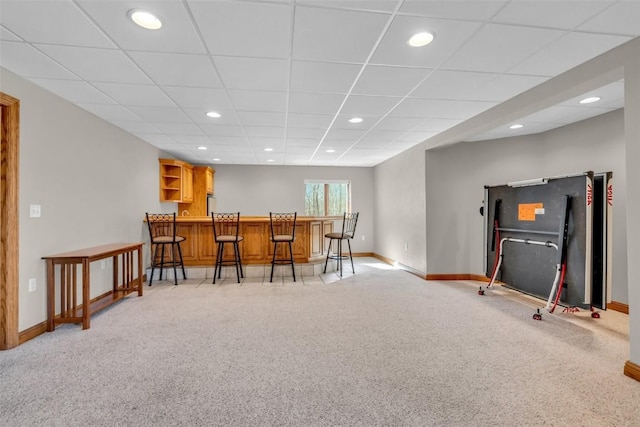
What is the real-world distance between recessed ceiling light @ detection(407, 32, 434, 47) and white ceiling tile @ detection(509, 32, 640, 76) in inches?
36.3

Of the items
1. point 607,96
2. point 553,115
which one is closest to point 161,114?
point 553,115

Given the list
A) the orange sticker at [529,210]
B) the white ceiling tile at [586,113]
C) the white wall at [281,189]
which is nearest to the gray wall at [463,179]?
the white ceiling tile at [586,113]

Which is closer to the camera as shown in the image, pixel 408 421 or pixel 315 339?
pixel 408 421

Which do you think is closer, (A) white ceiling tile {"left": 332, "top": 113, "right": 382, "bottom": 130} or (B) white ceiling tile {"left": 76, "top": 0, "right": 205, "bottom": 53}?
(B) white ceiling tile {"left": 76, "top": 0, "right": 205, "bottom": 53}

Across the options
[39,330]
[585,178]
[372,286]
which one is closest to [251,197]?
[372,286]

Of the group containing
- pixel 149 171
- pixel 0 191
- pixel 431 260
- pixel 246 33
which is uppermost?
pixel 246 33

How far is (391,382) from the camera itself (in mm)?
2074

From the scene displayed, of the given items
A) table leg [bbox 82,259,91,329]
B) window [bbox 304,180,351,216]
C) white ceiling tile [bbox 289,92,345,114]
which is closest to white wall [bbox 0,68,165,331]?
table leg [bbox 82,259,91,329]

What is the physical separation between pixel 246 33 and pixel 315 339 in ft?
8.31

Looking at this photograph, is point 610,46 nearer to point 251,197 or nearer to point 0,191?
point 0,191

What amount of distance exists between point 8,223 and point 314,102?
3.02 m

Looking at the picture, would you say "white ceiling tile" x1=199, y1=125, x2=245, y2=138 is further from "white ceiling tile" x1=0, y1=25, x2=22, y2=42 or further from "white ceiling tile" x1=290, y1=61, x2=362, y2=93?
"white ceiling tile" x1=0, y1=25, x2=22, y2=42

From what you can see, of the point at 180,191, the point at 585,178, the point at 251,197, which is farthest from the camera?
the point at 251,197

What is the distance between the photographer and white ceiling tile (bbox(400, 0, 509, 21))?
1761 millimetres
